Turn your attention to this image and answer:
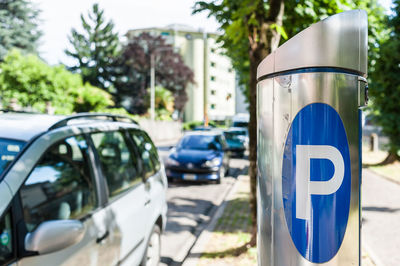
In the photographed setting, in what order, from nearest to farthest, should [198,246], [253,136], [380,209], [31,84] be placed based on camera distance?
[253,136]
[198,246]
[380,209]
[31,84]

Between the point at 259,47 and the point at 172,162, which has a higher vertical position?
the point at 259,47

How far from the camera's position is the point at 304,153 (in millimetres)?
1862

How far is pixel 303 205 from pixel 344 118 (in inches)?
18.8

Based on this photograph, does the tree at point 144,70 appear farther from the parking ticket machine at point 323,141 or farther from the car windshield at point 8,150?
the parking ticket machine at point 323,141

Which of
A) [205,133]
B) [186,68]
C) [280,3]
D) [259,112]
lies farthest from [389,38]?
[186,68]

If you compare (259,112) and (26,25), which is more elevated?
(26,25)

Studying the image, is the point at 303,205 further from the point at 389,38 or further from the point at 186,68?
the point at 186,68

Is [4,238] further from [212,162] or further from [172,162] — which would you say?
[212,162]

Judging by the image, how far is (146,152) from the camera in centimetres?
442

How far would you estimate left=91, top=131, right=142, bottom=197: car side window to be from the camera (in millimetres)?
3275

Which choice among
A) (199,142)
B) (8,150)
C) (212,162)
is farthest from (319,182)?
(199,142)

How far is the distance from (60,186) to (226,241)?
10.8ft

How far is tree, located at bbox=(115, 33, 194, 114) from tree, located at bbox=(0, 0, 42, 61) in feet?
49.0

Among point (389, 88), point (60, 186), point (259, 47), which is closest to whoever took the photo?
point (60, 186)
